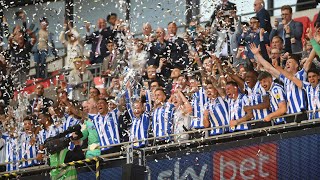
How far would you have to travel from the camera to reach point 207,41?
20.7m

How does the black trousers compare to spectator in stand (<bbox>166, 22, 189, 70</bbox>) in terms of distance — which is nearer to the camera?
the black trousers

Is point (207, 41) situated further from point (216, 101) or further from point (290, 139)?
point (290, 139)

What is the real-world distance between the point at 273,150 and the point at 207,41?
14.6 ft

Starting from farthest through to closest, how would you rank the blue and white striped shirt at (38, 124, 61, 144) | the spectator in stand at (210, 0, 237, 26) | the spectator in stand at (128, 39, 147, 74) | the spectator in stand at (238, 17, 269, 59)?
the spectator in stand at (128, 39, 147, 74), the spectator in stand at (210, 0, 237, 26), the blue and white striped shirt at (38, 124, 61, 144), the spectator in stand at (238, 17, 269, 59)

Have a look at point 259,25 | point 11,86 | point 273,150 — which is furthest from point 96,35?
point 273,150

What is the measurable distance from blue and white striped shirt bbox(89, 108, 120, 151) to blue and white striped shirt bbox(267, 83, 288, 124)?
3117 millimetres

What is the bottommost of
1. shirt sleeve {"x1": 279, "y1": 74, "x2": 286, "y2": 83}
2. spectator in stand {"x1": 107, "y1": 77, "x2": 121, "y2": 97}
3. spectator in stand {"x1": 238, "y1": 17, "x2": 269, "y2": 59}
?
shirt sleeve {"x1": 279, "y1": 74, "x2": 286, "y2": 83}

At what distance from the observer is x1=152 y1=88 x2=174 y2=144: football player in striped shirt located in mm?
18500

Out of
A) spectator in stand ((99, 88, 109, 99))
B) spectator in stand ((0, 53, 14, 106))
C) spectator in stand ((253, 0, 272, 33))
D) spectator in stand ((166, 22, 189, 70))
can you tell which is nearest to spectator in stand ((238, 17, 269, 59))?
spectator in stand ((253, 0, 272, 33))

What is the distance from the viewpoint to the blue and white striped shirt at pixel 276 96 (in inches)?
667

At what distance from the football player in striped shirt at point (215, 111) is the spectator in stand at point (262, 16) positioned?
2184 millimetres

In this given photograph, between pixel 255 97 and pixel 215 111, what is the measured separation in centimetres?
77

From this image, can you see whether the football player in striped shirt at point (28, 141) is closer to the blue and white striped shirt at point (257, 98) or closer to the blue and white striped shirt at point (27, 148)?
the blue and white striped shirt at point (27, 148)

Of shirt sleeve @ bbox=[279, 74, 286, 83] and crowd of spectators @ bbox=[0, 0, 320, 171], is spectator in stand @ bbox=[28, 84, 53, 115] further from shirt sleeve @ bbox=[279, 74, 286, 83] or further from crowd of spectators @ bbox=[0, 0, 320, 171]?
shirt sleeve @ bbox=[279, 74, 286, 83]
